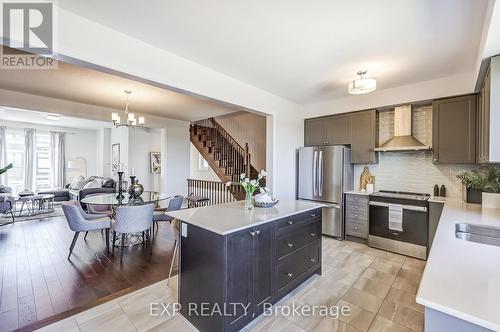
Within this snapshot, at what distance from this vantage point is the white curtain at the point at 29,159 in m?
7.79

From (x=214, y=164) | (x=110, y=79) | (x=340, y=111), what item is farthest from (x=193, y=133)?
(x=340, y=111)

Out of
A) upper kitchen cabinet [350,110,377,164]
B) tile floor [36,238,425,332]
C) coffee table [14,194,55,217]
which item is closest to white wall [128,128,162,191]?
coffee table [14,194,55,217]

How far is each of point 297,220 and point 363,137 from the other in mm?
2606

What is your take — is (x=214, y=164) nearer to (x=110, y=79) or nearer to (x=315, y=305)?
(x=110, y=79)

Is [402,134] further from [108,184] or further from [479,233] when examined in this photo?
[108,184]

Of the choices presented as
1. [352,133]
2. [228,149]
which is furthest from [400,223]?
[228,149]

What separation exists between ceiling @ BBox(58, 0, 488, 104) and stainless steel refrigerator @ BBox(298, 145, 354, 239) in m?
1.49

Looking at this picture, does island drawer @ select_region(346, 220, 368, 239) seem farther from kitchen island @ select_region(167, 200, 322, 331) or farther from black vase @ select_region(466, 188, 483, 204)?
kitchen island @ select_region(167, 200, 322, 331)

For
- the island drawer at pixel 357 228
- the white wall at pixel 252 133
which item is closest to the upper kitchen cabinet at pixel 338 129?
the island drawer at pixel 357 228

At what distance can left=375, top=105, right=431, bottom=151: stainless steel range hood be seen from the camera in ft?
12.2

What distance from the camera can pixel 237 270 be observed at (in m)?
1.87

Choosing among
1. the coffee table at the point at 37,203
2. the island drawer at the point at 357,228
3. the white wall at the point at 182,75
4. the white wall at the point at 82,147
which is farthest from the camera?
the white wall at the point at 82,147

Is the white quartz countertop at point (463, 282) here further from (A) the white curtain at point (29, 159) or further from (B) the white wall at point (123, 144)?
(A) the white curtain at point (29, 159)

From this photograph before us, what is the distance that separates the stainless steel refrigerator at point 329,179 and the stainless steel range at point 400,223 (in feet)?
1.78
